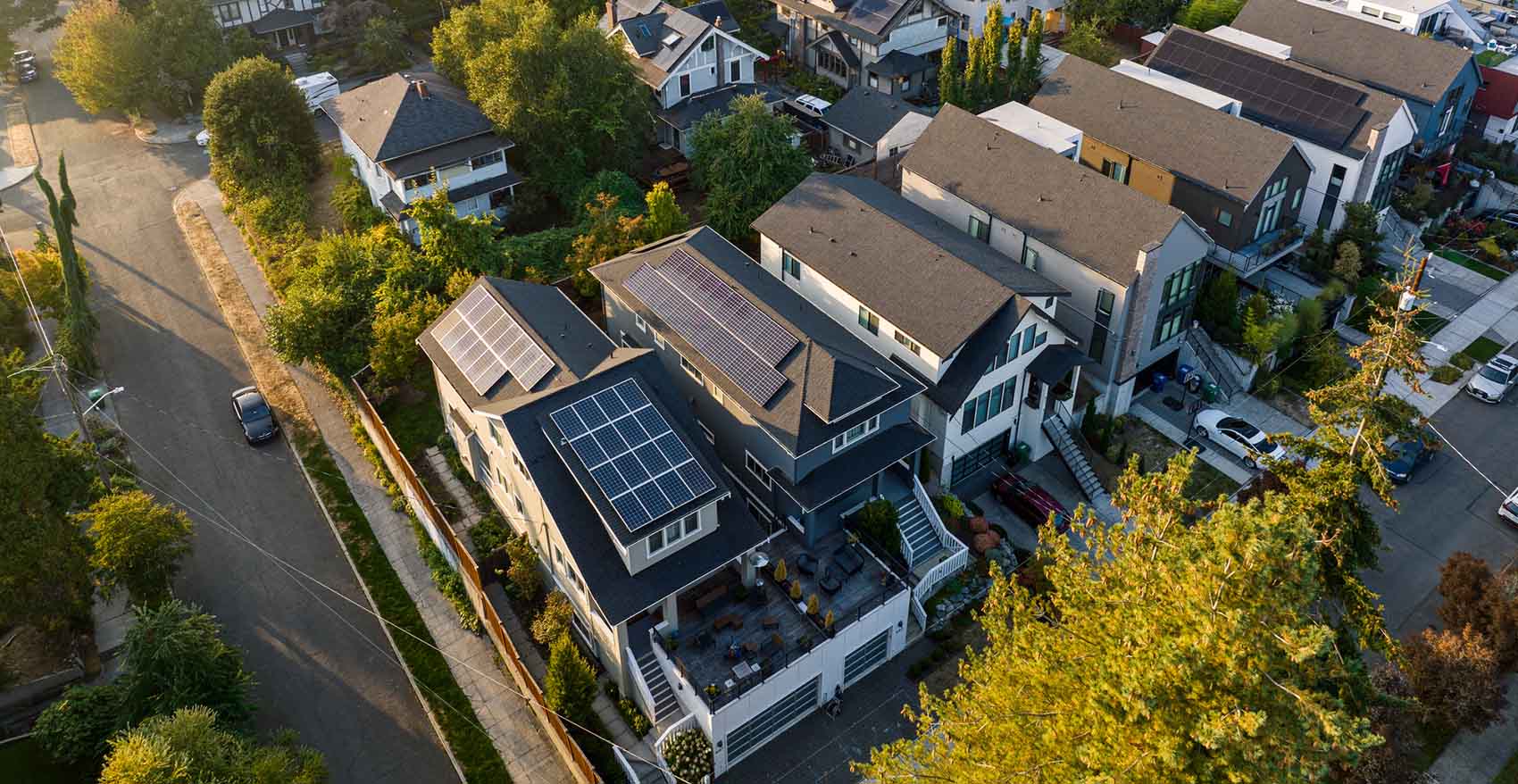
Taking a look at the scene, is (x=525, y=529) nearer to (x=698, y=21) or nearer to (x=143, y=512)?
(x=143, y=512)

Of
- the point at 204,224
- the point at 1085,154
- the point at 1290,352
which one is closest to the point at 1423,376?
the point at 1290,352

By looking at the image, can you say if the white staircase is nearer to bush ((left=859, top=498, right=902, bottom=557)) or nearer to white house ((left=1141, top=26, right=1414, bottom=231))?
bush ((left=859, top=498, right=902, bottom=557))

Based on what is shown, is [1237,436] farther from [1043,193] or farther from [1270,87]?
[1270,87]

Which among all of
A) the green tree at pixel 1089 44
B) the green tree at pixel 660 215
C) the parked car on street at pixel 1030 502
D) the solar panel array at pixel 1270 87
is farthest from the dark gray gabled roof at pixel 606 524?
the green tree at pixel 1089 44

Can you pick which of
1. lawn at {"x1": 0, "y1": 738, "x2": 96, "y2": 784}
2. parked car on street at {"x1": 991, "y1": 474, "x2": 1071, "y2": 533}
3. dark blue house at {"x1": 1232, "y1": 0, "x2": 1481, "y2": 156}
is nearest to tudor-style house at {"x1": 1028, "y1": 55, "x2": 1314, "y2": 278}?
dark blue house at {"x1": 1232, "y1": 0, "x2": 1481, "y2": 156}

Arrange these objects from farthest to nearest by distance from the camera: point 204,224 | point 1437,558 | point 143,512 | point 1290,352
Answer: point 204,224, point 1290,352, point 1437,558, point 143,512

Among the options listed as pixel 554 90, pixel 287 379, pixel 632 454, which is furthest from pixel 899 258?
pixel 287 379
